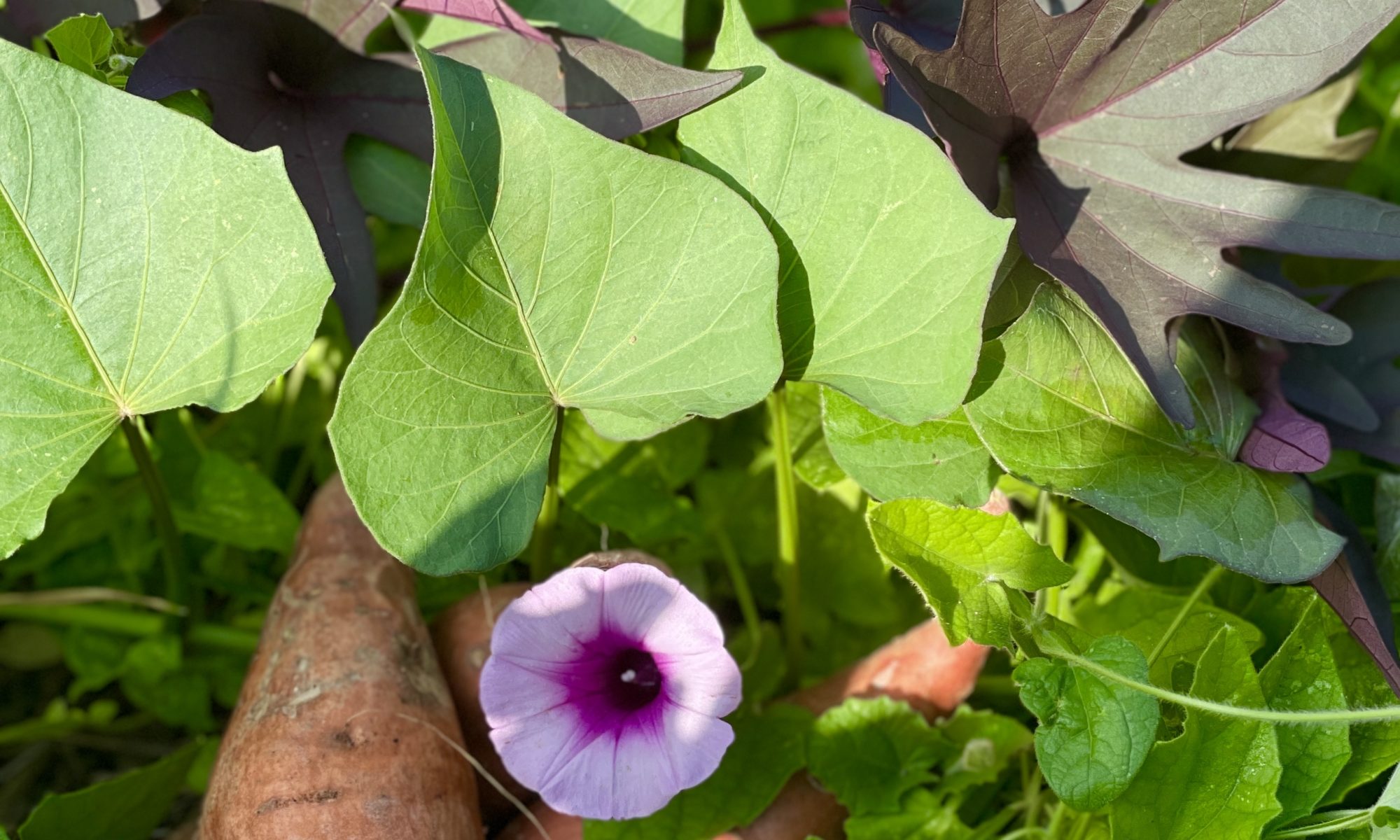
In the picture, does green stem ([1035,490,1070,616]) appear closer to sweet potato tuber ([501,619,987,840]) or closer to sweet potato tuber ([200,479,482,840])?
sweet potato tuber ([501,619,987,840])

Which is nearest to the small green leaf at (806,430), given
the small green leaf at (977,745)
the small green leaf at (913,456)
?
the small green leaf at (913,456)

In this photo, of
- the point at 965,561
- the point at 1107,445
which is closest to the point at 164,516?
the point at 965,561

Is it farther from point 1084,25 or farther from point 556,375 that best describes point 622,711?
point 1084,25

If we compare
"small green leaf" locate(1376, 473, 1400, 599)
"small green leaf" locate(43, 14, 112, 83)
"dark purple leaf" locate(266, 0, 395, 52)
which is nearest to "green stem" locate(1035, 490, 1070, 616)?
"small green leaf" locate(1376, 473, 1400, 599)

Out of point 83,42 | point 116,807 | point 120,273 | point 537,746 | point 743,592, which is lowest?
point 116,807

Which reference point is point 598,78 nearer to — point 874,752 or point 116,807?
point 874,752

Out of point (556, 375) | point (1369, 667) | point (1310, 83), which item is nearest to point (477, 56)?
point (556, 375)
